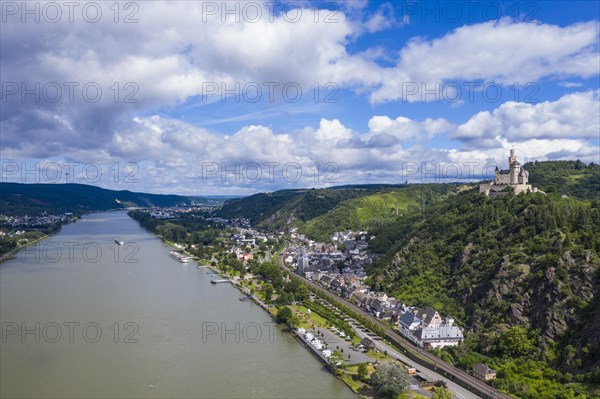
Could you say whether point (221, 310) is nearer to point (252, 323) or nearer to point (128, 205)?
point (252, 323)

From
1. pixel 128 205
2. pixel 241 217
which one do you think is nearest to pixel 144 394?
pixel 241 217

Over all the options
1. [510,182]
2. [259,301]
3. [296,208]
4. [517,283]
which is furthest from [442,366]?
[296,208]

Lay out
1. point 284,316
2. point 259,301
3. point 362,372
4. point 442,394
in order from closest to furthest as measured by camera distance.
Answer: point 442,394 < point 362,372 < point 284,316 < point 259,301

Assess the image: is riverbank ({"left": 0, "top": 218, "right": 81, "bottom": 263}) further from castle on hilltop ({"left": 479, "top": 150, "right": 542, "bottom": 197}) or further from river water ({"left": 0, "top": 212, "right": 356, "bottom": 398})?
castle on hilltop ({"left": 479, "top": 150, "right": 542, "bottom": 197})

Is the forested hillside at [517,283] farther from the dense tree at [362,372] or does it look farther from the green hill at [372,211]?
the green hill at [372,211]

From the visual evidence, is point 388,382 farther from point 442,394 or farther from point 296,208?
point 296,208

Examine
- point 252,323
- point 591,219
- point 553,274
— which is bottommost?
point 252,323
